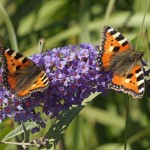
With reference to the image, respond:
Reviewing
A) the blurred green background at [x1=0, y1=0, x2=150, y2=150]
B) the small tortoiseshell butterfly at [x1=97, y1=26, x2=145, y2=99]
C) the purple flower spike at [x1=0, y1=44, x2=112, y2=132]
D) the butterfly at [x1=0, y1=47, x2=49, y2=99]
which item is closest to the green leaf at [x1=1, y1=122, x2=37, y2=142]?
the purple flower spike at [x1=0, y1=44, x2=112, y2=132]

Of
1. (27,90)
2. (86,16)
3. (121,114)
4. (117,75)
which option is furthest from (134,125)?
(27,90)

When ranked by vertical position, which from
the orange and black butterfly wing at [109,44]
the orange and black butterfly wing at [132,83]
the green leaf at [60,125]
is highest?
the orange and black butterfly wing at [109,44]

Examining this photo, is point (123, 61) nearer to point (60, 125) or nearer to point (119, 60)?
point (119, 60)

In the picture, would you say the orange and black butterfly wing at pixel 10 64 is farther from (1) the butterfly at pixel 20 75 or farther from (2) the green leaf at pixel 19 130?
(2) the green leaf at pixel 19 130

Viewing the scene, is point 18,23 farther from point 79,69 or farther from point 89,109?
point 79,69

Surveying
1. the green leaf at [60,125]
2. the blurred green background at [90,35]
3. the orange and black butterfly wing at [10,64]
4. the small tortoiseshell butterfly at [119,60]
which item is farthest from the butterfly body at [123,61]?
the blurred green background at [90,35]

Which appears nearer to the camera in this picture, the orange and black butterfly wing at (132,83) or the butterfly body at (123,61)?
the orange and black butterfly wing at (132,83)

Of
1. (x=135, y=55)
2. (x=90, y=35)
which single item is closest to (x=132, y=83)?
(x=135, y=55)
